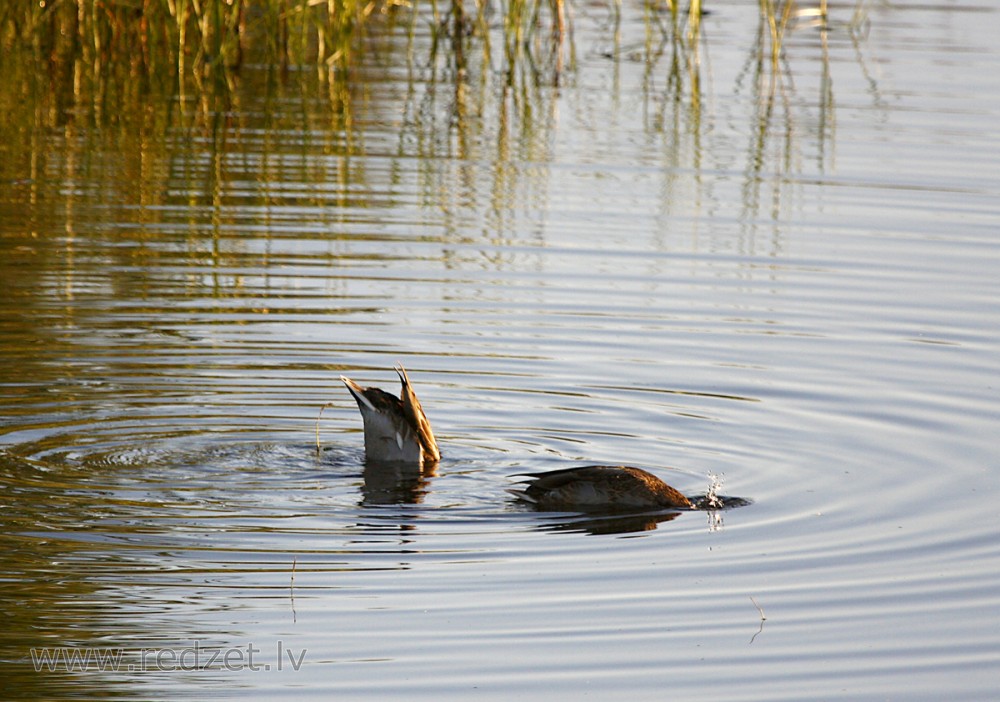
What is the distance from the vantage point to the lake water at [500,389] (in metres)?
6.11

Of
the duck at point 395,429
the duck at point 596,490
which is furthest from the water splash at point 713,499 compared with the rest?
the duck at point 395,429

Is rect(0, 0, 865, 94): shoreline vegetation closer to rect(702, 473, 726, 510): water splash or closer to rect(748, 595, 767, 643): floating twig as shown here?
rect(702, 473, 726, 510): water splash

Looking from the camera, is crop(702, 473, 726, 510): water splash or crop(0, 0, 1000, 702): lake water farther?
crop(702, 473, 726, 510): water splash

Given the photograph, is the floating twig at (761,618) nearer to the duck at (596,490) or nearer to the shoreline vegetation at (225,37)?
the duck at (596,490)

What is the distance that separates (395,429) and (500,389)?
4.56 ft

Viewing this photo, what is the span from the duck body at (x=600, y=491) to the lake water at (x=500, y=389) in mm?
96

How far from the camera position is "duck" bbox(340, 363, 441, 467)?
8312mm

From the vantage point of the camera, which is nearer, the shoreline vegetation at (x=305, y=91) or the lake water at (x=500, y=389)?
the lake water at (x=500, y=389)

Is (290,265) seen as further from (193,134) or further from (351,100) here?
(351,100)

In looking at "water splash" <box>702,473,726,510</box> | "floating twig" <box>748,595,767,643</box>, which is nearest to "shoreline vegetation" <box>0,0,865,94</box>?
"water splash" <box>702,473,726,510</box>

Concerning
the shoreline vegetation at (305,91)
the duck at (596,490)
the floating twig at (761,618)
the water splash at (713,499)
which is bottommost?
the floating twig at (761,618)

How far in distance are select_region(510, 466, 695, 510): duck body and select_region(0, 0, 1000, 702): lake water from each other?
0.10 m

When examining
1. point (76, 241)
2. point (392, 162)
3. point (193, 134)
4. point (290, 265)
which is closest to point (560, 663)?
point (290, 265)

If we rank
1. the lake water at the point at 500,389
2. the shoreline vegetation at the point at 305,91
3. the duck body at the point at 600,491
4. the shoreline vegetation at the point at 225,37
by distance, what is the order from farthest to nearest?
1. the shoreline vegetation at the point at 225,37
2. the shoreline vegetation at the point at 305,91
3. the duck body at the point at 600,491
4. the lake water at the point at 500,389
